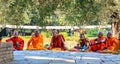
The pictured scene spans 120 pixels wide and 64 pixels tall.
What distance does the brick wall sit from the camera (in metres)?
9.26

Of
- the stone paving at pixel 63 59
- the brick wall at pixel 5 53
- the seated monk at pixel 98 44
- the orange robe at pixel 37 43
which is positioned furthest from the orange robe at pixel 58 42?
the brick wall at pixel 5 53

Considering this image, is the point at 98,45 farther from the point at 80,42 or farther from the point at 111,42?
the point at 80,42

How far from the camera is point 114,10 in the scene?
21.0 meters

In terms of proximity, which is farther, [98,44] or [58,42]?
[58,42]

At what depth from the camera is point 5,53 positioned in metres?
9.70

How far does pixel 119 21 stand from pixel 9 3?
10145 mm

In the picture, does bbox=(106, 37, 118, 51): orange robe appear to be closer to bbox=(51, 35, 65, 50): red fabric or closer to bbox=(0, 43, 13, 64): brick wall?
bbox=(51, 35, 65, 50): red fabric

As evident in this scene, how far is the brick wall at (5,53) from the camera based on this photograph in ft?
30.4

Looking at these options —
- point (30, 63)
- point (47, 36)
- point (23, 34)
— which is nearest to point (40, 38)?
point (30, 63)

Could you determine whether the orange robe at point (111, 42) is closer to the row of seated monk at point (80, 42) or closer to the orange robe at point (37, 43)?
the row of seated monk at point (80, 42)

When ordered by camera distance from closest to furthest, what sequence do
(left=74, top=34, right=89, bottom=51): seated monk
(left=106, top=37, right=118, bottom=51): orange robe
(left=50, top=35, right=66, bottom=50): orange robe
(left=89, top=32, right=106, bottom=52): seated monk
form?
(left=106, top=37, right=118, bottom=51): orange robe
(left=89, top=32, right=106, bottom=52): seated monk
(left=50, top=35, right=66, bottom=50): orange robe
(left=74, top=34, right=89, bottom=51): seated monk

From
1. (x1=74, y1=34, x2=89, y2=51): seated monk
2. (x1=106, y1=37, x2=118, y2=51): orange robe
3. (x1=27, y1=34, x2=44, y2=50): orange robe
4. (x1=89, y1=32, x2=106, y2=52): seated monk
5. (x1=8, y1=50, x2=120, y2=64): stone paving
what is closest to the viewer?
(x1=8, y1=50, x2=120, y2=64): stone paving

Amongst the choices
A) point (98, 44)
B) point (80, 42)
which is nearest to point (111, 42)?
point (98, 44)

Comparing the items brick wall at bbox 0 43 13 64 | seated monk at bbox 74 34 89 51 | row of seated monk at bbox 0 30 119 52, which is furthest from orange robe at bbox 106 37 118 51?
brick wall at bbox 0 43 13 64
